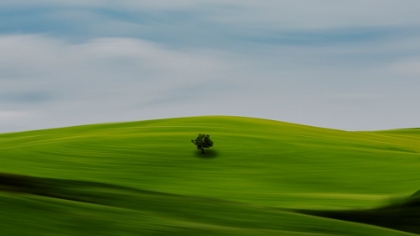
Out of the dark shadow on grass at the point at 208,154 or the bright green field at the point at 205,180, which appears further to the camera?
the dark shadow on grass at the point at 208,154

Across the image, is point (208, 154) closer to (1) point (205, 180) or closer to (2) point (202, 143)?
(2) point (202, 143)

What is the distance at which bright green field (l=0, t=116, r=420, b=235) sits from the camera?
7.71 meters

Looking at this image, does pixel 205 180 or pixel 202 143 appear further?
pixel 202 143

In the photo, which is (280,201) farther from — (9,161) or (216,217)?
(9,161)

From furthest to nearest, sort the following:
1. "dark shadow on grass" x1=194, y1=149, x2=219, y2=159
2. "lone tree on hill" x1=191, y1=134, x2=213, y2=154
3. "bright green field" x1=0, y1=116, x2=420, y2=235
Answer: "lone tree on hill" x1=191, y1=134, x2=213, y2=154
"dark shadow on grass" x1=194, y1=149, x2=219, y2=159
"bright green field" x1=0, y1=116, x2=420, y2=235

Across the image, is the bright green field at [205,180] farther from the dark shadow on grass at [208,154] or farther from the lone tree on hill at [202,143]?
the lone tree on hill at [202,143]

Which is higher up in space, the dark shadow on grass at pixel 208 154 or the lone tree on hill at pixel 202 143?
the lone tree on hill at pixel 202 143

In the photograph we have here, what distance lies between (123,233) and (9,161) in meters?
19.8

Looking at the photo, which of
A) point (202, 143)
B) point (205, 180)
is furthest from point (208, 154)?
point (205, 180)

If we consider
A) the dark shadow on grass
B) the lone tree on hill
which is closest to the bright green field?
the dark shadow on grass

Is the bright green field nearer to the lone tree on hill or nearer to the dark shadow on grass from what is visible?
the dark shadow on grass

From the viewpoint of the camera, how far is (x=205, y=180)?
2248 cm

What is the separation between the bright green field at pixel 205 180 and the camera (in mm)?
7707

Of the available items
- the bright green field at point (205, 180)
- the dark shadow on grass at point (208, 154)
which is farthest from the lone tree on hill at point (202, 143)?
the bright green field at point (205, 180)
